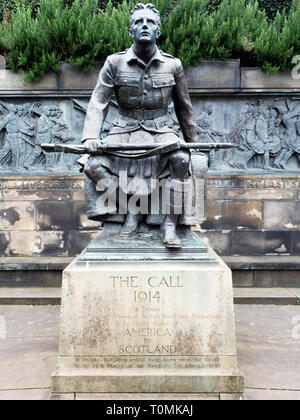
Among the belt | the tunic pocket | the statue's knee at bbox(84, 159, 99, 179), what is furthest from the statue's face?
the statue's knee at bbox(84, 159, 99, 179)

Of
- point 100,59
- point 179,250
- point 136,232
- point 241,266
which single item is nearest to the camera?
point 179,250

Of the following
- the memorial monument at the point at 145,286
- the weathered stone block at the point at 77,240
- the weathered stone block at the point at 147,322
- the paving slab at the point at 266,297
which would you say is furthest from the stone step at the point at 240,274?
the weathered stone block at the point at 147,322

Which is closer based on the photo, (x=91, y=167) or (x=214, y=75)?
(x=91, y=167)

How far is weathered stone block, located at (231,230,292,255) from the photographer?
730 centimetres

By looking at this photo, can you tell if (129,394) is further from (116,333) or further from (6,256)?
(6,256)

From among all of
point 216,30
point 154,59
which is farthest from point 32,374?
point 216,30

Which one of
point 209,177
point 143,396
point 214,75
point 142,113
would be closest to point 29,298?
point 143,396

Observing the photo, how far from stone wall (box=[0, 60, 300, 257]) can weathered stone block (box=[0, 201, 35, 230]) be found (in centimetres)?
2

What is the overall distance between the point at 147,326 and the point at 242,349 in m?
1.55

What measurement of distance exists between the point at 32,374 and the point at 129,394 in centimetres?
109

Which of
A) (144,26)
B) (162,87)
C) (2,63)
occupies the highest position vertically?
(2,63)

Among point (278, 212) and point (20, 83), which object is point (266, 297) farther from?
point (20, 83)

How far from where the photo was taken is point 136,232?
12.5 ft

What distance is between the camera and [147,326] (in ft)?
11.1
